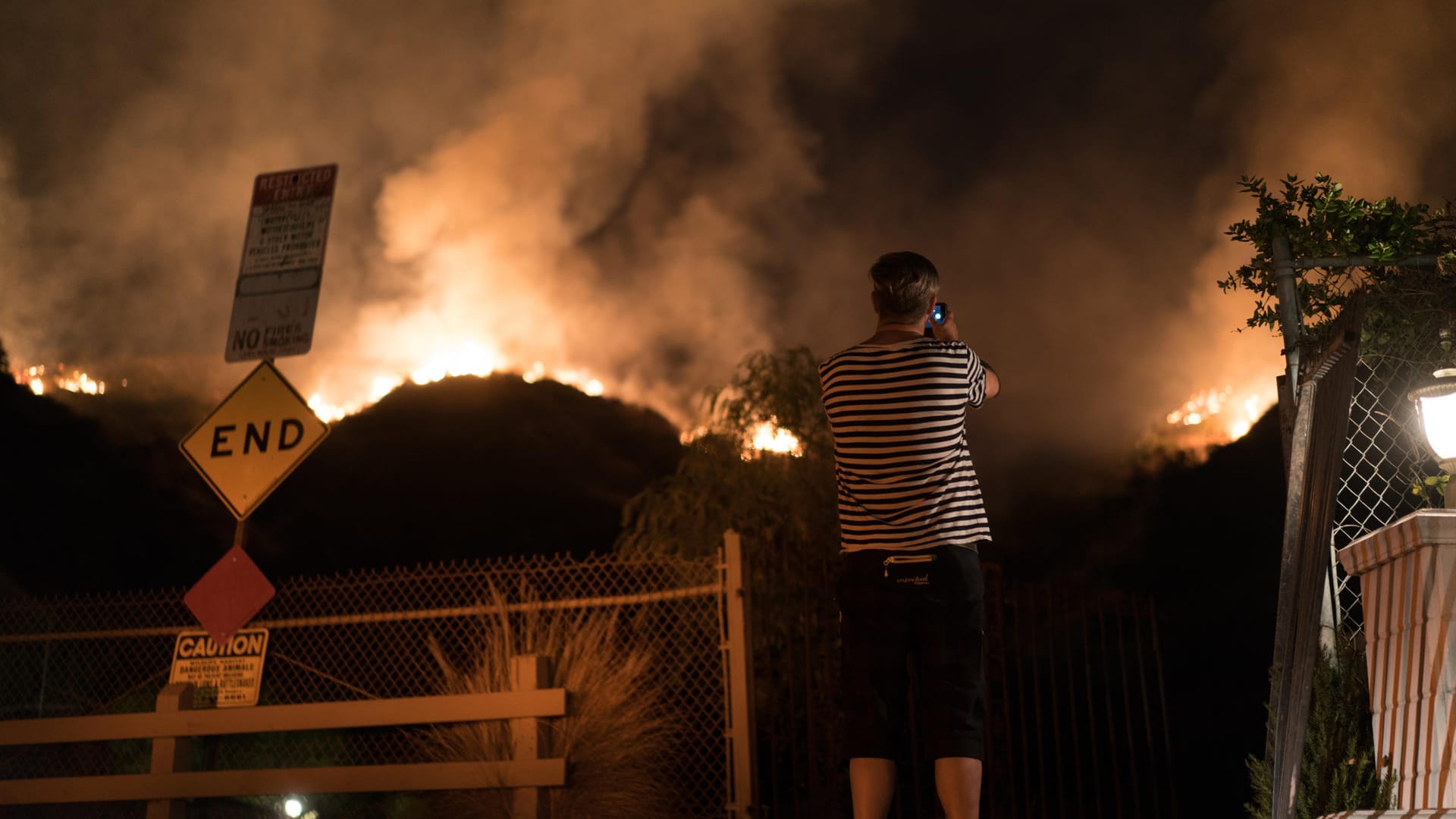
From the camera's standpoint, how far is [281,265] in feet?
23.8

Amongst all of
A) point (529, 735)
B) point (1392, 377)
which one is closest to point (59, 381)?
point (529, 735)

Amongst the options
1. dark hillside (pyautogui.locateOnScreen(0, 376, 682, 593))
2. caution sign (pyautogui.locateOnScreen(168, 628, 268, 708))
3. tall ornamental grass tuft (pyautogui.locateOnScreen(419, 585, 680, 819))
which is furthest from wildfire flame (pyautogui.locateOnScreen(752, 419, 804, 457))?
dark hillside (pyautogui.locateOnScreen(0, 376, 682, 593))

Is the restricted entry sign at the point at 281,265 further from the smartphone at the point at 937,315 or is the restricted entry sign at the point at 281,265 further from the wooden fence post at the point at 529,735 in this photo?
the smartphone at the point at 937,315

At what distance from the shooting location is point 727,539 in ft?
20.7

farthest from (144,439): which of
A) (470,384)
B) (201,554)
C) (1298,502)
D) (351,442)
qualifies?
(1298,502)

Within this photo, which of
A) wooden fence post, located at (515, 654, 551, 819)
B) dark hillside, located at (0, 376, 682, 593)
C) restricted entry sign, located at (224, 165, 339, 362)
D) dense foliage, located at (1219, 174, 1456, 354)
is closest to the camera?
dense foliage, located at (1219, 174, 1456, 354)

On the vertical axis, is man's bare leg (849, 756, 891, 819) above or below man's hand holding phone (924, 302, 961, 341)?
below

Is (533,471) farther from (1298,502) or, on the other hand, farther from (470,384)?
(1298,502)

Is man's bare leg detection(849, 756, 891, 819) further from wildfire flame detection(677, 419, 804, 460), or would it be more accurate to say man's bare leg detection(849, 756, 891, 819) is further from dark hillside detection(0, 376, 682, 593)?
dark hillside detection(0, 376, 682, 593)

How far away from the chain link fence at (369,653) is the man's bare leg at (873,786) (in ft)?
10.9

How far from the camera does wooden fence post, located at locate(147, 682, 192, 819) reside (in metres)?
6.70

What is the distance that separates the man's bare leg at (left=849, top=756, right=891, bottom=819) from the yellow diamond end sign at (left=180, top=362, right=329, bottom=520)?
468 cm

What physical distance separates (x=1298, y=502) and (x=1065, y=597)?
3.08 m

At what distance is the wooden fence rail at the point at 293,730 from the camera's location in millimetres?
6078
